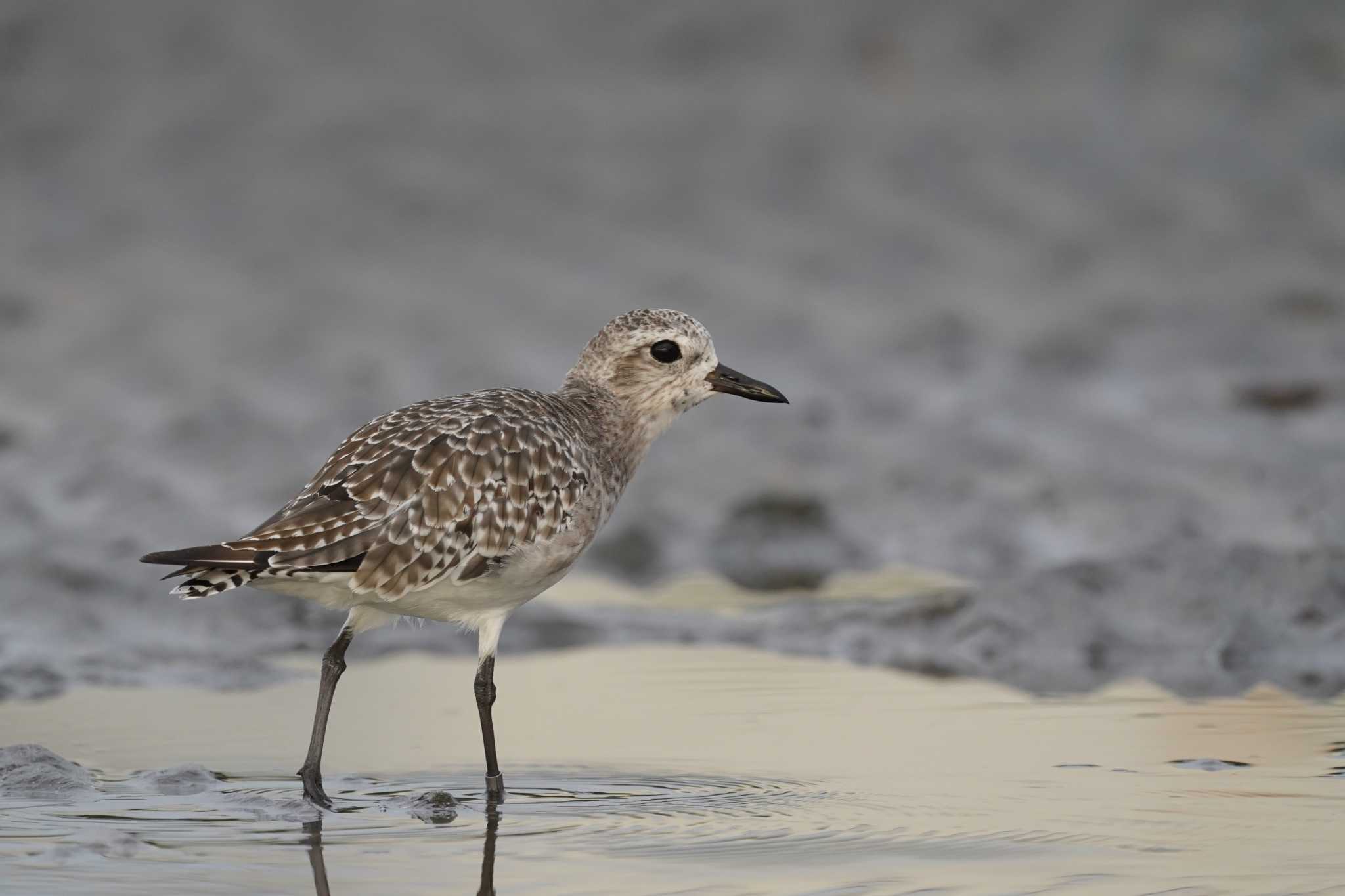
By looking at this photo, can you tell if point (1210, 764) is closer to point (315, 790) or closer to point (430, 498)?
point (430, 498)

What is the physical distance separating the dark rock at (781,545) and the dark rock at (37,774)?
171 inches

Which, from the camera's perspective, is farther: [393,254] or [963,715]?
[393,254]

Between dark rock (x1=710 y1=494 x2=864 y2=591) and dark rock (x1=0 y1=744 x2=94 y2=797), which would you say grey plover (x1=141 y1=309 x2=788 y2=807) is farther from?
dark rock (x1=710 y1=494 x2=864 y2=591)

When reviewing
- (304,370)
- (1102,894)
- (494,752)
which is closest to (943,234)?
(304,370)

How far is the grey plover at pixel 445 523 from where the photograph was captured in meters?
7.21

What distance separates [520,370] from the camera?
12984mm

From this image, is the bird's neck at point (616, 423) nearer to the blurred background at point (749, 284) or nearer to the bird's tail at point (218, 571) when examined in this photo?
the blurred background at point (749, 284)

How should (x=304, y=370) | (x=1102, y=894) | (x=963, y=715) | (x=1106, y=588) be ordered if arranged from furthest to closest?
(x=304, y=370) → (x=1106, y=588) → (x=963, y=715) → (x=1102, y=894)

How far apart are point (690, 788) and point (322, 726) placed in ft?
4.29

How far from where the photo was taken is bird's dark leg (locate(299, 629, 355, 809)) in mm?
7195

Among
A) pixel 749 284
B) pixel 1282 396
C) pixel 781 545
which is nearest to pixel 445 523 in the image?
pixel 781 545

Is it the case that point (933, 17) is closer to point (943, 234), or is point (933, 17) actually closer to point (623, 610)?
point (943, 234)

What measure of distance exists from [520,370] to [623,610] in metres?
2.95

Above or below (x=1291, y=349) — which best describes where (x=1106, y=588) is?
below
